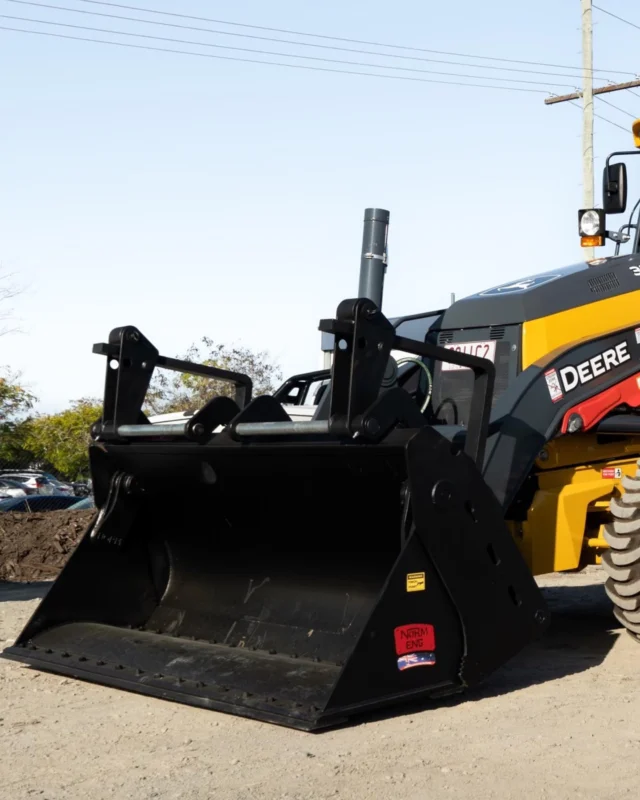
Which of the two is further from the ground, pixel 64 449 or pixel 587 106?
pixel 587 106

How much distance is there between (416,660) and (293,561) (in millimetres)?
1130

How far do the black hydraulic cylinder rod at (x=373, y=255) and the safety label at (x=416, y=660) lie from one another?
6.63 m

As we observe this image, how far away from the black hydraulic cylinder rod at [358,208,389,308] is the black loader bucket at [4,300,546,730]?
475cm

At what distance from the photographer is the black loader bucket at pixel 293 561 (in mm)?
4566

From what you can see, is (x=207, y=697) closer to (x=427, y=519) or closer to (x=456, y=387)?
(x=427, y=519)

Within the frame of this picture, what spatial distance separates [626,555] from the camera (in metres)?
5.38

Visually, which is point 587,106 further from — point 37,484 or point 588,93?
point 37,484

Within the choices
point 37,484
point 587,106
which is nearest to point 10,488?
point 37,484

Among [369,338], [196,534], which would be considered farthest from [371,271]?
[369,338]

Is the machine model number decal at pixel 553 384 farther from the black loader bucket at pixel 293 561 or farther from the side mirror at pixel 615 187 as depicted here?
the side mirror at pixel 615 187

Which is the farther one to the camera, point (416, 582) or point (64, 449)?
point (64, 449)

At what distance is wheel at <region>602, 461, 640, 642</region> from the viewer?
538cm

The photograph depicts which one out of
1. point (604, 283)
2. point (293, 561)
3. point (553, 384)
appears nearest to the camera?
point (293, 561)

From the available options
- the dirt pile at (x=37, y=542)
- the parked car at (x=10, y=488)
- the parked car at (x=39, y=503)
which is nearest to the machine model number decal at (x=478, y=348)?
the dirt pile at (x=37, y=542)
